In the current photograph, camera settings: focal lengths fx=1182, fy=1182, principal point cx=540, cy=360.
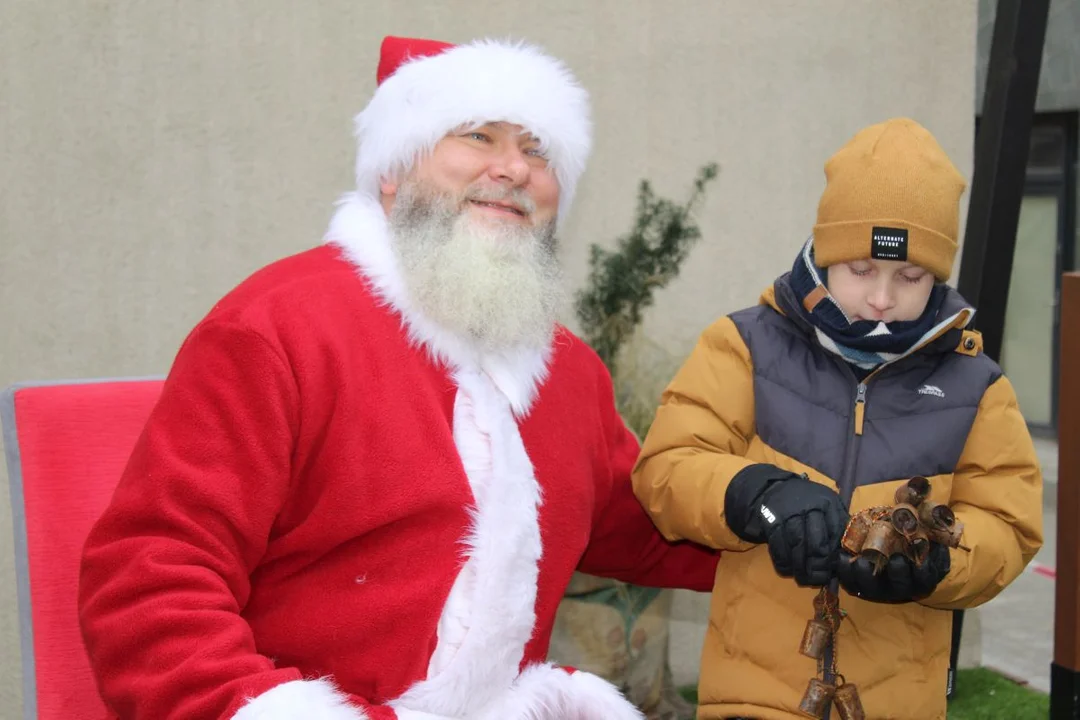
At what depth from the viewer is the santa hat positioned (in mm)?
2150

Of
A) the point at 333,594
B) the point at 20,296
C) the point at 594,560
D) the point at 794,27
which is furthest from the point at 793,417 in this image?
the point at 794,27

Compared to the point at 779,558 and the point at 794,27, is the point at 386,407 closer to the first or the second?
the point at 779,558

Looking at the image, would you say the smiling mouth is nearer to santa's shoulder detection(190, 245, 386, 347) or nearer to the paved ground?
santa's shoulder detection(190, 245, 386, 347)

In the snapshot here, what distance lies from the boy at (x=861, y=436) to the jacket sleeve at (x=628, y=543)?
3.7 inches

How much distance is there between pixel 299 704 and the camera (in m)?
1.67

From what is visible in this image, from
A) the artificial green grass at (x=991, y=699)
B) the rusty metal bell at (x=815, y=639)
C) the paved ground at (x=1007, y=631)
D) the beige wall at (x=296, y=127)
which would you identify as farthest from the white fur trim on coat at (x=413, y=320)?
the artificial green grass at (x=991, y=699)

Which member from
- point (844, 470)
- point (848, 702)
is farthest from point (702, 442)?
point (848, 702)

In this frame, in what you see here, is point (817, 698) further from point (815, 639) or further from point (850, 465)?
point (850, 465)

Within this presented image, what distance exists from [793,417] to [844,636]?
16.5 inches

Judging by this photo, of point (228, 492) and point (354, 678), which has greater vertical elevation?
point (228, 492)

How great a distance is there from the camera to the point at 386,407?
1.93 metres

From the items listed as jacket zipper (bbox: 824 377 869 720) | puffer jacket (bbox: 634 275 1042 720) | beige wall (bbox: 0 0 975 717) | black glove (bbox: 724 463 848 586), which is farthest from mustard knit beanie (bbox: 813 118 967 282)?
beige wall (bbox: 0 0 975 717)

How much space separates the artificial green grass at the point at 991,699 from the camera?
15.1 feet

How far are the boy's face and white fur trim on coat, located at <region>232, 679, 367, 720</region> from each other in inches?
45.0
